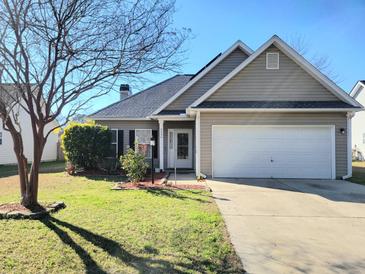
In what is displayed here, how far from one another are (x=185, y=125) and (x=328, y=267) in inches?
526

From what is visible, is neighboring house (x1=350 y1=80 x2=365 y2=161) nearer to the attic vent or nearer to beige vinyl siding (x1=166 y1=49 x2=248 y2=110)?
beige vinyl siding (x1=166 y1=49 x2=248 y2=110)

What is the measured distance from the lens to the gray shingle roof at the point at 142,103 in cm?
1834

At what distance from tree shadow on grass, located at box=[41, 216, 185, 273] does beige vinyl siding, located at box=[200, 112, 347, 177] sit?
824cm

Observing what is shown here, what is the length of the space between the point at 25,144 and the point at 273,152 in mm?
19660

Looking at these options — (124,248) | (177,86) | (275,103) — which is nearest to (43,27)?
(124,248)

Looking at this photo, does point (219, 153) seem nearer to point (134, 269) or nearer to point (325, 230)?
point (325, 230)

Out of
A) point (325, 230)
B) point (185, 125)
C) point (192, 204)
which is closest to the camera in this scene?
point (325, 230)

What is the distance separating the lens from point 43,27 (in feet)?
22.7

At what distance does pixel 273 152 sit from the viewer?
13766 mm

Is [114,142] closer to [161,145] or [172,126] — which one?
[161,145]

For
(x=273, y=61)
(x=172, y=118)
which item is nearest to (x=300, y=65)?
(x=273, y=61)

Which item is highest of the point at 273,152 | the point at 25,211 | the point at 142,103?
the point at 142,103

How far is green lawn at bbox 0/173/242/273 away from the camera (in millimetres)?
4453

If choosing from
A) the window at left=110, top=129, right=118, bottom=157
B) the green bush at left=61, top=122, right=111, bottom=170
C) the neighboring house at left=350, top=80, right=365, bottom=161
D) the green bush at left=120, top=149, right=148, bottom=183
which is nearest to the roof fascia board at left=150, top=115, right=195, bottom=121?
the green bush at left=61, top=122, right=111, bottom=170
